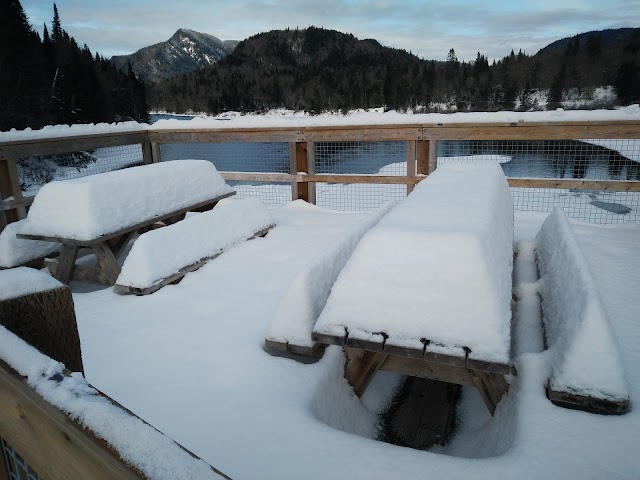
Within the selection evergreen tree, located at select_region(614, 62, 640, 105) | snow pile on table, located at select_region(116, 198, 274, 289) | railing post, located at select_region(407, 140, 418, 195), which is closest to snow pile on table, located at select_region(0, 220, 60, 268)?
snow pile on table, located at select_region(116, 198, 274, 289)

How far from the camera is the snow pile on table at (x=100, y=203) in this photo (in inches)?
174

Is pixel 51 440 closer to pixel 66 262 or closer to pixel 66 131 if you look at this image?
pixel 66 262

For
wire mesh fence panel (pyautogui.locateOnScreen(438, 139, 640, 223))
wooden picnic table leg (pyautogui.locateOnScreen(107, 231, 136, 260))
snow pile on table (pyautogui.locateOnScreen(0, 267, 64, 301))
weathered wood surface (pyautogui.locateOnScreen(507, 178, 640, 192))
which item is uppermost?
snow pile on table (pyautogui.locateOnScreen(0, 267, 64, 301))

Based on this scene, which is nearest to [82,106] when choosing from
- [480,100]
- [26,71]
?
[26,71]

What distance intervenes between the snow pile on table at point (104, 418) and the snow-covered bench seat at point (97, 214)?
3.50m

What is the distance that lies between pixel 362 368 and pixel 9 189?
16.9ft

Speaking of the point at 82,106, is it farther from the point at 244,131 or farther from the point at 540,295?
the point at 540,295

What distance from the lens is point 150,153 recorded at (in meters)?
8.24

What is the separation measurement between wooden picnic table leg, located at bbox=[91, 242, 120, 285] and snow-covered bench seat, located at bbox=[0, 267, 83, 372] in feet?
11.2

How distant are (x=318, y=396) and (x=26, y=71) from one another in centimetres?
4922

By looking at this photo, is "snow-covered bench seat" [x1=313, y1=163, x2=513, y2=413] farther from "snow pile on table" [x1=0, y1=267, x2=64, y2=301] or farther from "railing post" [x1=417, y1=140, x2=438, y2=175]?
"railing post" [x1=417, y1=140, x2=438, y2=175]

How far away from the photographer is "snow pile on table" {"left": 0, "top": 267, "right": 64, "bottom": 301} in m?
1.24

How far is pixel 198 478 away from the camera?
0.75m

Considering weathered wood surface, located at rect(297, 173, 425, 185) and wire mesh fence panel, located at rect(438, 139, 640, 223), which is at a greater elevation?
weathered wood surface, located at rect(297, 173, 425, 185)
